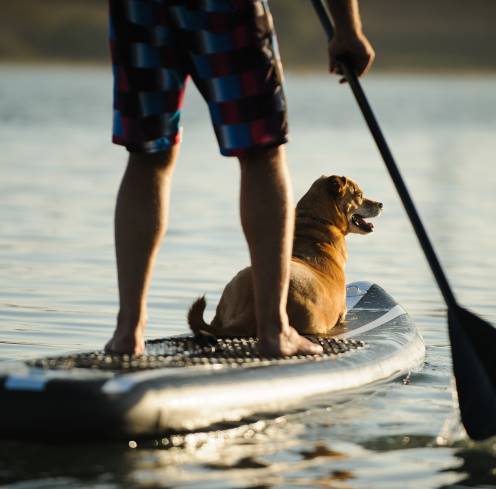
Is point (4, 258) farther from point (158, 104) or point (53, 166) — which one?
point (53, 166)

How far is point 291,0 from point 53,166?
14213 centimetres

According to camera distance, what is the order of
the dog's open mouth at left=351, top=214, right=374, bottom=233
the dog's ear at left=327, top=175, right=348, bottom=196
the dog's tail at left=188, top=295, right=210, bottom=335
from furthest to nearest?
the dog's open mouth at left=351, top=214, right=374, bottom=233 → the dog's ear at left=327, top=175, right=348, bottom=196 → the dog's tail at left=188, top=295, right=210, bottom=335

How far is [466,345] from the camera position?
5.26 meters

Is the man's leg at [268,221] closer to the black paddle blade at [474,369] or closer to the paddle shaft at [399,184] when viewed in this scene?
the paddle shaft at [399,184]

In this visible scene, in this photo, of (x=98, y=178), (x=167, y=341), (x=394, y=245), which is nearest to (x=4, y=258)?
(x=394, y=245)

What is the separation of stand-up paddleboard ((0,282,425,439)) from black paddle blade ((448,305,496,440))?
41 cm

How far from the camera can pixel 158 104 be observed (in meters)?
4.77

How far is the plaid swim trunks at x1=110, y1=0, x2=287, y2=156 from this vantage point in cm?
465

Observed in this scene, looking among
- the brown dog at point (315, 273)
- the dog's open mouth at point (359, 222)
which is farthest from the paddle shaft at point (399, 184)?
the dog's open mouth at point (359, 222)

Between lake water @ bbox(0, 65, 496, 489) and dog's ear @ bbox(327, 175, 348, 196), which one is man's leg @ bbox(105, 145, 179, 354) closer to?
lake water @ bbox(0, 65, 496, 489)

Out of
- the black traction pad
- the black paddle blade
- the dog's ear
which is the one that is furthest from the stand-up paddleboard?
the dog's ear

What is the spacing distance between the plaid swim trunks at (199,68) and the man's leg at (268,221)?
0.09 m

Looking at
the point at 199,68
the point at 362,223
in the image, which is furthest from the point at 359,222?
the point at 199,68

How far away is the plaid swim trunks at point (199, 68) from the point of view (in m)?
4.65
